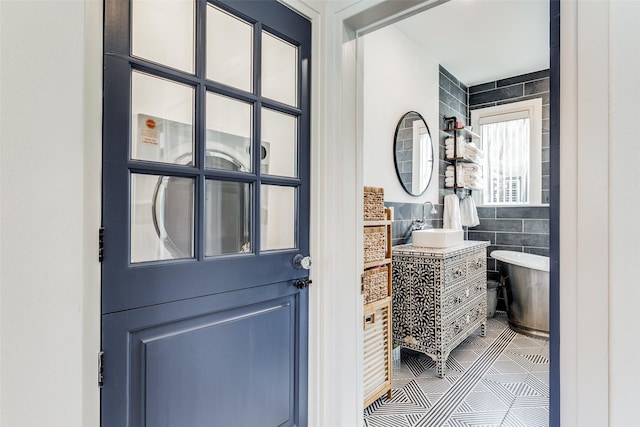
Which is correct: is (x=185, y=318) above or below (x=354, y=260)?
below

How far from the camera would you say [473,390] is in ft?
7.55

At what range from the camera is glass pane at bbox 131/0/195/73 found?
97 cm

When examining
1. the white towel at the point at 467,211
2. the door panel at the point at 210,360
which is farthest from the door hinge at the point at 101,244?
the white towel at the point at 467,211

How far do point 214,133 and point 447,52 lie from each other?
306 cm

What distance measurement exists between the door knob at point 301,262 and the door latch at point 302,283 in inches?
2.4

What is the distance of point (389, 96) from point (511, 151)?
6.98ft

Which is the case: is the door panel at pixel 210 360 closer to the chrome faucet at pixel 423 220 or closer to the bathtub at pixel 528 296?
the chrome faucet at pixel 423 220

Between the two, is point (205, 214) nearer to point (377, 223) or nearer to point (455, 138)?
point (377, 223)

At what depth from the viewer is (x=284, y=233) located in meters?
1.40

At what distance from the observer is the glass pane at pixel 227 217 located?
1153 millimetres

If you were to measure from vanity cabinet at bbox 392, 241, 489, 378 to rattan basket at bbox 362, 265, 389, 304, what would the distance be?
41 centimetres

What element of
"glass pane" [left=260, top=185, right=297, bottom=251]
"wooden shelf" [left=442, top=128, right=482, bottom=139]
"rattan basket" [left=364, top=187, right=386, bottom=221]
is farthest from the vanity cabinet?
"wooden shelf" [left=442, top=128, right=482, bottom=139]
